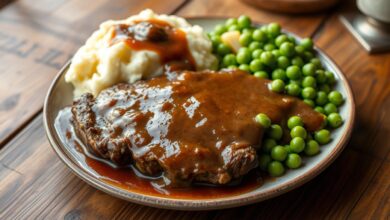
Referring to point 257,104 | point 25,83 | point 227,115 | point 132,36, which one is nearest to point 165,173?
point 227,115

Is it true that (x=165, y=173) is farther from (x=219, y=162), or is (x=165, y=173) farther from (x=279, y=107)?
(x=279, y=107)

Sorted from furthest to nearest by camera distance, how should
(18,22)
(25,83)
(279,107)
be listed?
(18,22)
(25,83)
(279,107)

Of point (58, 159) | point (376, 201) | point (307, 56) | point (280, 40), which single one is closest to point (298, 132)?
point (376, 201)

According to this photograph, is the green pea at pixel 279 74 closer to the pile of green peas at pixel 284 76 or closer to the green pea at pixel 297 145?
the pile of green peas at pixel 284 76

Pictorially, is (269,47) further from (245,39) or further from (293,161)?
(293,161)

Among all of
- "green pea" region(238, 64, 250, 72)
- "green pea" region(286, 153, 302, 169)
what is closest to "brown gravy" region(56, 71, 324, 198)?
"green pea" region(286, 153, 302, 169)

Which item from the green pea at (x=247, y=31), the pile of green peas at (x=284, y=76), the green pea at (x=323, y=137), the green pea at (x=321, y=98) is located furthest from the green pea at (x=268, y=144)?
the green pea at (x=247, y=31)

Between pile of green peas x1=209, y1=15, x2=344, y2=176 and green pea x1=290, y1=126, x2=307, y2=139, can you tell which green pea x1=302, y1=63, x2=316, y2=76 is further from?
green pea x1=290, y1=126, x2=307, y2=139
